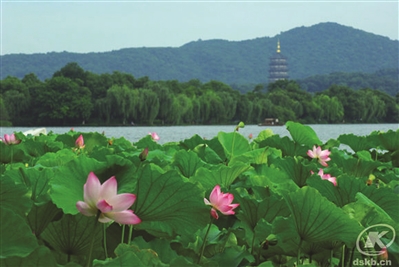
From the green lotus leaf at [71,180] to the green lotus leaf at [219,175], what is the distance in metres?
0.38

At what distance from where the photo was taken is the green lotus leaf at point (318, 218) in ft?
2.74

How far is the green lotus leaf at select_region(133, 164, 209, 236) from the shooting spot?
33.1 inches

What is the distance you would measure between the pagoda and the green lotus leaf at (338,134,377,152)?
441ft

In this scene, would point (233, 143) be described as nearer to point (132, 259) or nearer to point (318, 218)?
point (318, 218)

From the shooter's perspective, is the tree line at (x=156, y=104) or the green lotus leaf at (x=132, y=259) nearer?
the green lotus leaf at (x=132, y=259)

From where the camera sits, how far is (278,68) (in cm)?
13588

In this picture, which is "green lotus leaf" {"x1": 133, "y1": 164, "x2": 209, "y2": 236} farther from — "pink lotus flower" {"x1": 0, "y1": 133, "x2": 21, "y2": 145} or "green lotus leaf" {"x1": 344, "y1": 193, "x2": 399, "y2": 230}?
"pink lotus flower" {"x1": 0, "y1": 133, "x2": 21, "y2": 145}

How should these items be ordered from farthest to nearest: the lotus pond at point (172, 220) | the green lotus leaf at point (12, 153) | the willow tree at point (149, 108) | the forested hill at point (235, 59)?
the forested hill at point (235, 59), the willow tree at point (149, 108), the green lotus leaf at point (12, 153), the lotus pond at point (172, 220)

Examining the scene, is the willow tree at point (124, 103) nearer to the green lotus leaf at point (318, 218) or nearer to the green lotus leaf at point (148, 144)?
the green lotus leaf at point (148, 144)

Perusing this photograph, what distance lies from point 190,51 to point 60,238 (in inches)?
5688

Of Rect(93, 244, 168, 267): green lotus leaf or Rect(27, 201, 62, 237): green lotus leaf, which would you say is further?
Rect(27, 201, 62, 237): green lotus leaf

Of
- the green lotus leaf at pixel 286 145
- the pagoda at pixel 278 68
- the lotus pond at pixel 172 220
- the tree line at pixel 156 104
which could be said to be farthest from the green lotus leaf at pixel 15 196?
the pagoda at pixel 278 68

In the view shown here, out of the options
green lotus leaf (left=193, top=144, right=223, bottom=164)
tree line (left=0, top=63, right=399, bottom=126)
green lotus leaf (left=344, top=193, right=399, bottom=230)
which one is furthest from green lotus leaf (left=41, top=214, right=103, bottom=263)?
tree line (left=0, top=63, right=399, bottom=126)

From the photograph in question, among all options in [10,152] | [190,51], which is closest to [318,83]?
[190,51]
